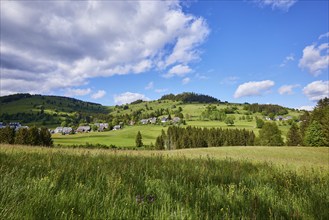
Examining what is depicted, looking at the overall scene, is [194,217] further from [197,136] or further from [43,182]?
[197,136]

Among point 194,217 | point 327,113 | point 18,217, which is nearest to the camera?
point 18,217

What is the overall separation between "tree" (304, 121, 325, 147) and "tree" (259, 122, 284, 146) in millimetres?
21173

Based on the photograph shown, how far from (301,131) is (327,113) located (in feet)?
75.4

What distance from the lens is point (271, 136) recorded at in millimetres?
100688

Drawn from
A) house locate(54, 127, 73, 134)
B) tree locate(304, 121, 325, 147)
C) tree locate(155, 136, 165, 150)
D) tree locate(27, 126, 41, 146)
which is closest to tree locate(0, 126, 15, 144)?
tree locate(27, 126, 41, 146)

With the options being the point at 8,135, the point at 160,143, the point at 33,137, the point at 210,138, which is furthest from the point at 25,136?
the point at 210,138

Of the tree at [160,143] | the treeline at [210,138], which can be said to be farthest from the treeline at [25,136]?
the treeline at [210,138]

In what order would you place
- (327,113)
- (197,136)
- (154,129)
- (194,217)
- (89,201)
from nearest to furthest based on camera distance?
(194,217) < (89,201) < (327,113) < (197,136) < (154,129)

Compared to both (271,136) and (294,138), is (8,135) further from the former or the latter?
(294,138)

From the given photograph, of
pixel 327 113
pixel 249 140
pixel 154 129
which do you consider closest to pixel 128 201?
pixel 327 113

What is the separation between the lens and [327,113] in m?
71.1

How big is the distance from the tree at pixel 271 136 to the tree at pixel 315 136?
2117cm

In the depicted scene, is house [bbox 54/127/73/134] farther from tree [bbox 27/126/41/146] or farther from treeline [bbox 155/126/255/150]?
tree [bbox 27/126/41/146]

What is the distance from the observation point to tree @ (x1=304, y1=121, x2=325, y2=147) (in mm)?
75250
